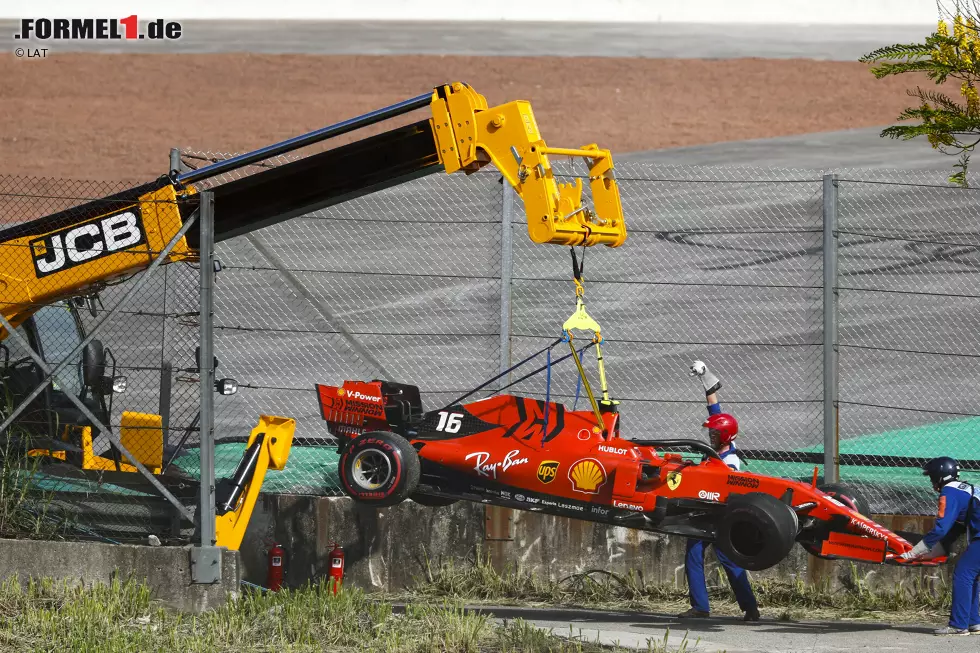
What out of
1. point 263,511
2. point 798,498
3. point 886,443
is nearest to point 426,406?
point 263,511

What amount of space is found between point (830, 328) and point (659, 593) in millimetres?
2536

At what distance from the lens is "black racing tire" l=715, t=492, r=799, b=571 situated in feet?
32.9

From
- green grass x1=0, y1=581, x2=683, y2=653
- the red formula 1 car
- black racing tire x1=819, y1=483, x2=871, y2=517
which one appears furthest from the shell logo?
black racing tire x1=819, y1=483, x2=871, y2=517

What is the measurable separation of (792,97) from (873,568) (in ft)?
96.6

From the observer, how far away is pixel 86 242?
10.7 m

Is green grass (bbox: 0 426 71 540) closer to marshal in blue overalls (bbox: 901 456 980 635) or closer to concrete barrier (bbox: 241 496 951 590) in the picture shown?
concrete barrier (bbox: 241 496 951 590)

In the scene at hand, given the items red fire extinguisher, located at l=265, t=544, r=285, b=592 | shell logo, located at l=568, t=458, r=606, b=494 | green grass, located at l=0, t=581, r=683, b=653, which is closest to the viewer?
green grass, located at l=0, t=581, r=683, b=653

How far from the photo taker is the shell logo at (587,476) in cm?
1072

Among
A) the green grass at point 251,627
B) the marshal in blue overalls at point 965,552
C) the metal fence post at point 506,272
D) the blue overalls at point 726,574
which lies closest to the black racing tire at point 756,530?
the blue overalls at point 726,574

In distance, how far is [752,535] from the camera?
10.2 meters

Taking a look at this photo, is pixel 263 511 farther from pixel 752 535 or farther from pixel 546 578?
pixel 752 535

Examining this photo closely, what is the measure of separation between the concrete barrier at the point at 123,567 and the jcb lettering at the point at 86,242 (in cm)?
203

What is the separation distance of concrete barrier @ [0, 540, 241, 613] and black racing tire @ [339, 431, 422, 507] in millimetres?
1262

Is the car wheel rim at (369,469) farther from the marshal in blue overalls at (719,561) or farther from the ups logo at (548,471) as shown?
the marshal in blue overalls at (719,561)
